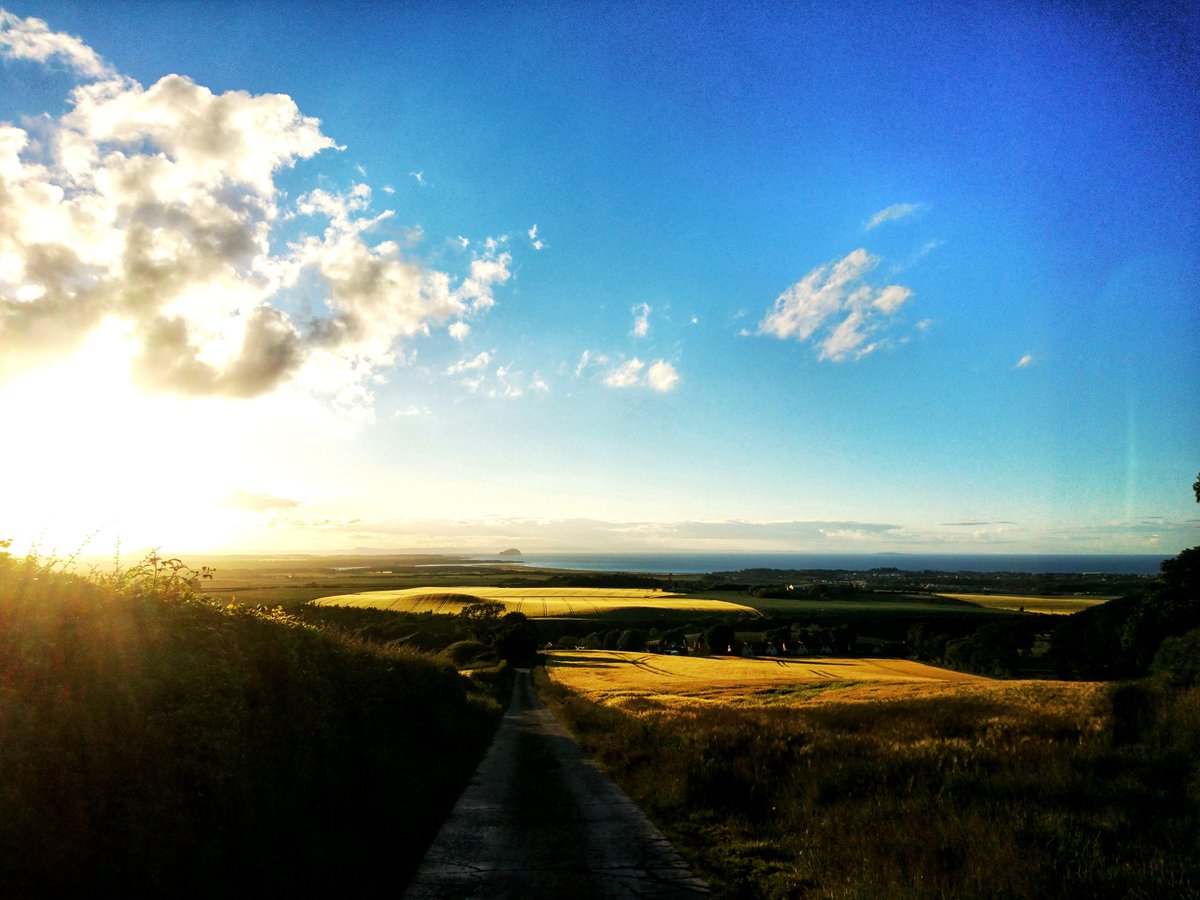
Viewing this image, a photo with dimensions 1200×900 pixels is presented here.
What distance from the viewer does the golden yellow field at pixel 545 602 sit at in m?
108

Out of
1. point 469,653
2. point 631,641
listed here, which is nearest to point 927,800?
point 469,653

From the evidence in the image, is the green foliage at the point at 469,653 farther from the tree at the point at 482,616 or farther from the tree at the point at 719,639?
the tree at the point at 719,639

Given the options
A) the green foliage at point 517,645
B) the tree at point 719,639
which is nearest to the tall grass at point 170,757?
the green foliage at point 517,645

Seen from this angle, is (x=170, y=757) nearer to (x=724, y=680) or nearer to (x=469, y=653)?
(x=724, y=680)

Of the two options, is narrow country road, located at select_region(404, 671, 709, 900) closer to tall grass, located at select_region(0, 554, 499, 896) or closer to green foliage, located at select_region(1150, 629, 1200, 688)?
tall grass, located at select_region(0, 554, 499, 896)

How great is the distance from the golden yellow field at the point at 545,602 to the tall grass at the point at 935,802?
94700mm

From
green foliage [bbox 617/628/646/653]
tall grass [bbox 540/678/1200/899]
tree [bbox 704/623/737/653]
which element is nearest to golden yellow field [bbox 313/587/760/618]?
green foliage [bbox 617/628/646/653]

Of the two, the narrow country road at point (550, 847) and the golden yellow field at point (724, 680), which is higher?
the narrow country road at point (550, 847)

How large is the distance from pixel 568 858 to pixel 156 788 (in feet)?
17.1

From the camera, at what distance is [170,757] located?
6727mm

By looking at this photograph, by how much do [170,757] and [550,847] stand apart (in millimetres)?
5253

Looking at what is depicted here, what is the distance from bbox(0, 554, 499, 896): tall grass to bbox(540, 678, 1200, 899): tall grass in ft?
16.3

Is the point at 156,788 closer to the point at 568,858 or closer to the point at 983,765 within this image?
the point at 568,858

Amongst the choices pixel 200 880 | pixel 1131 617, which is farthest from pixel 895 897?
pixel 1131 617
